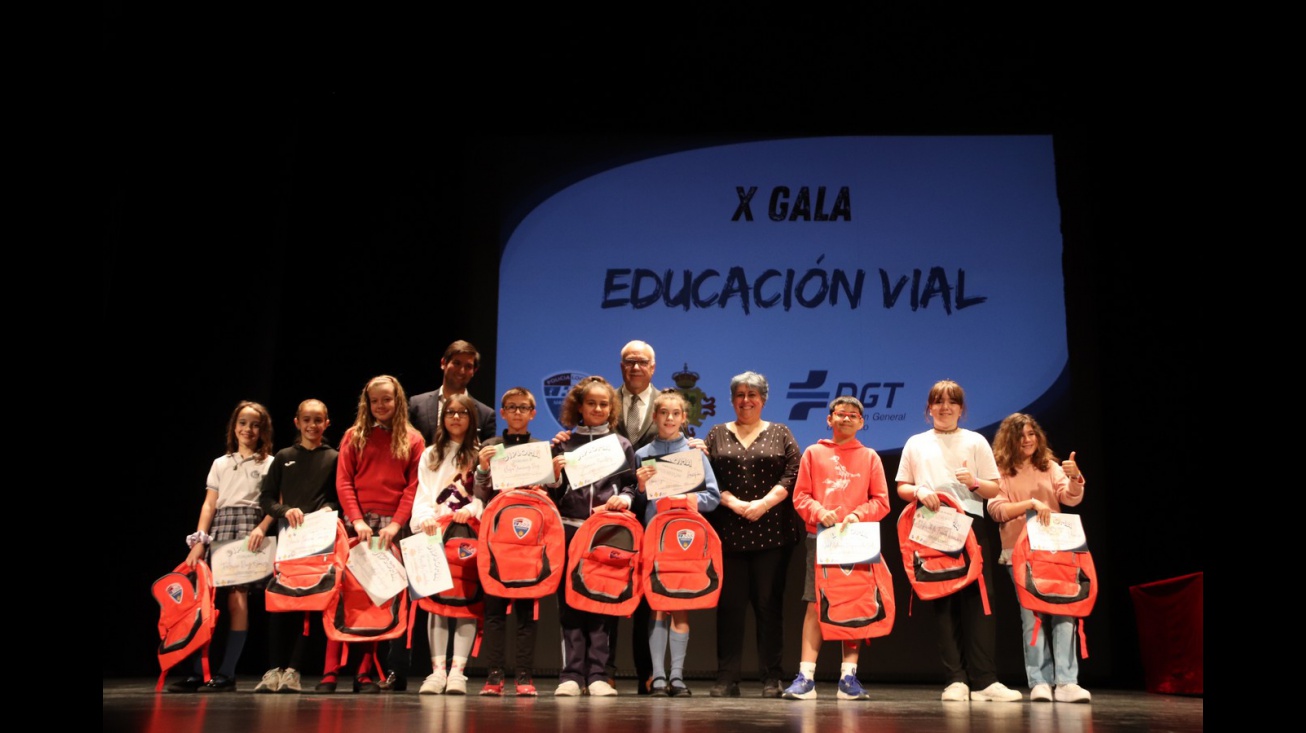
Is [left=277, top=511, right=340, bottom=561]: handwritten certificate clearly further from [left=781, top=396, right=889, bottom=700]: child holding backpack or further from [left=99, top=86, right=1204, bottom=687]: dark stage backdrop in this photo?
[left=781, top=396, right=889, bottom=700]: child holding backpack

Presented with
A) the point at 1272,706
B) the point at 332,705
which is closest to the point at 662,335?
the point at 332,705

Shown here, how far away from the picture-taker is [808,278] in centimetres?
625

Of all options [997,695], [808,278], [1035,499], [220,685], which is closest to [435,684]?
[220,685]

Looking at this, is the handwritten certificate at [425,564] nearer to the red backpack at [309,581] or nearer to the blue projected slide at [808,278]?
the red backpack at [309,581]

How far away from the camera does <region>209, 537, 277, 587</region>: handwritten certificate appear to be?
516cm

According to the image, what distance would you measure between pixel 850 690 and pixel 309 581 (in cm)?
238

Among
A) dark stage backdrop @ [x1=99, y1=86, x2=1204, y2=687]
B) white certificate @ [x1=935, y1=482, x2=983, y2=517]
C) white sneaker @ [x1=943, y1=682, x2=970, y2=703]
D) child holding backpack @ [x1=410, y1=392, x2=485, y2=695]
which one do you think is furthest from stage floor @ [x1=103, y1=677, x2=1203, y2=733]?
dark stage backdrop @ [x1=99, y1=86, x2=1204, y2=687]

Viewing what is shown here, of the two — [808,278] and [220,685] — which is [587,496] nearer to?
[220,685]

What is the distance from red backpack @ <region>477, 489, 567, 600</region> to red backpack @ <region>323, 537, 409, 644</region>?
0.48 meters

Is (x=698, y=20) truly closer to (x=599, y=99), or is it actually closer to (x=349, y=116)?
→ (x=599, y=99)

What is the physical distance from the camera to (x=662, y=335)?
6242mm

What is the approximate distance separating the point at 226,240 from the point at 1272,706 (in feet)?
19.4

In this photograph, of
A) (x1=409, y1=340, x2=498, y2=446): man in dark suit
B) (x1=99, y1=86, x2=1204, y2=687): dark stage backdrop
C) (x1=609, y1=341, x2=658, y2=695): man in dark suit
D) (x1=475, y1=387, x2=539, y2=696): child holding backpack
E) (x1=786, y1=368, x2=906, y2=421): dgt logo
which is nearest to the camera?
(x1=475, y1=387, x2=539, y2=696): child holding backpack

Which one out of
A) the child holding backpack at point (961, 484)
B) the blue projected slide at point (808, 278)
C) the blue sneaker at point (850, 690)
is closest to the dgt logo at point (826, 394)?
the blue projected slide at point (808, 278)
